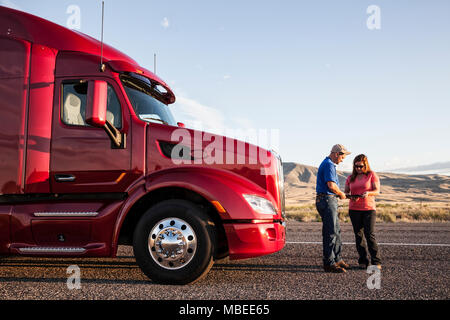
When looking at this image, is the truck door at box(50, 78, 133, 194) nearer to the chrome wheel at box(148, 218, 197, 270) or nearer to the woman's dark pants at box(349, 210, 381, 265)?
the chrome wheel at box(148, 218, 197, 270)

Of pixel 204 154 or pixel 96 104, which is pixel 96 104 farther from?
pixel 204 154

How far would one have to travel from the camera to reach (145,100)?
454cm

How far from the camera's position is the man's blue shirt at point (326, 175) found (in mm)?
4801

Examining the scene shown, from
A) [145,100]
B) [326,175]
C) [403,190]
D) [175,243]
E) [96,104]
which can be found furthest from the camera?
[403,190]

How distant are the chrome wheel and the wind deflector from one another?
1942 millimetres

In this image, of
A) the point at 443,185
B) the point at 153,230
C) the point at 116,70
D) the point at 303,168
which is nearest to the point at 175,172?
the point at 153,230

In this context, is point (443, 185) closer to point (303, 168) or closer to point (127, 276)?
point (303, 168)

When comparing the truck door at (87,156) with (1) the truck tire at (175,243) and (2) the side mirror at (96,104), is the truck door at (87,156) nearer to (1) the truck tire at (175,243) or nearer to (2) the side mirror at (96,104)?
(2) the side mirror at (96,104)

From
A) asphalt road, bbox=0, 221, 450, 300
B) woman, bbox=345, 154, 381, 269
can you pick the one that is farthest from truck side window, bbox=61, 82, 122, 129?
woman, bbox=345, 154, 381, 269

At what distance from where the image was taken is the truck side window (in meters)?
4.15

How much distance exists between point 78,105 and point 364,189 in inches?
164

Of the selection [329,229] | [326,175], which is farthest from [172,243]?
[326,175]

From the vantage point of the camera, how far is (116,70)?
4191mm
